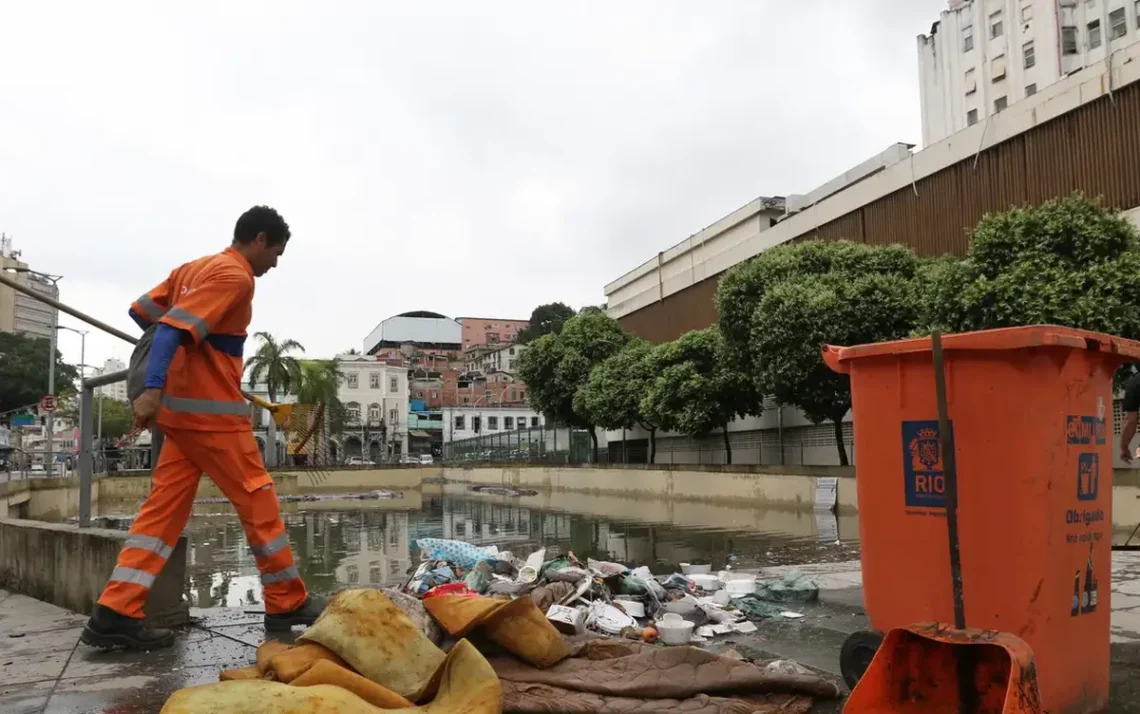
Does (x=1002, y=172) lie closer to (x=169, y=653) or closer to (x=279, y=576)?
(x=279, y=576)

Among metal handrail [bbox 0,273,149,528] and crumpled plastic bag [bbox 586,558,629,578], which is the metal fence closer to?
crumpled plastic bag [bbox 586,558,629,578]

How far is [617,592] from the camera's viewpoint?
16.0ft

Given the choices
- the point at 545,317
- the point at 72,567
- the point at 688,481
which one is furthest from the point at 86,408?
the point at 545,317

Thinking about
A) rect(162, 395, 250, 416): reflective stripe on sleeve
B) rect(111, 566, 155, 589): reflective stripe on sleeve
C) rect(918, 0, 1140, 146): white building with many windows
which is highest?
rect(918, 0, 1140, 146): white building with many windows

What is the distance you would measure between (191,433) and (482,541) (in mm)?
8459

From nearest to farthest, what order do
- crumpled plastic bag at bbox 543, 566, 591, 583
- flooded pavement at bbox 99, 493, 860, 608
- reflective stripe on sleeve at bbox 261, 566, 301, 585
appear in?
reflective stripe on sleeve at bbox 261, 566, 301, 585 < crumpled plastic bag at bbox 543, 566, 591, 583 < flooded pavement at bbox 99, 493, 860, 608

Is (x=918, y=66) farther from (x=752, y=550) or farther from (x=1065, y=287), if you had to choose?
(x=752, y=550)

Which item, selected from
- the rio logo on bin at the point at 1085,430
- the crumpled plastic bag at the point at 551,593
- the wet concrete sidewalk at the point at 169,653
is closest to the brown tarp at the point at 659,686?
the wet concrete sidewalk at the point at 169,653

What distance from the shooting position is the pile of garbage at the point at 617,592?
13.6ft

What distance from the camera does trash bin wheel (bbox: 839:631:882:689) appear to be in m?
3.07

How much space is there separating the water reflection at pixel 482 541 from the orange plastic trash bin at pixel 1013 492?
12.4 ft

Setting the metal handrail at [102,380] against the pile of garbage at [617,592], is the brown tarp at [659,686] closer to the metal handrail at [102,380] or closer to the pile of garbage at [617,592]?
the pile of garbage at [617,592]

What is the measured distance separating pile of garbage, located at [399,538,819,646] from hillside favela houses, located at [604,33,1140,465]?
1814 centimetres

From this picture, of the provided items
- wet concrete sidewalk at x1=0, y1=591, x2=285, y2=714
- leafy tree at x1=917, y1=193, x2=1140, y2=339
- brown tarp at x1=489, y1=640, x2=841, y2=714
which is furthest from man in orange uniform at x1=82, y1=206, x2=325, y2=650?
leafy tree at x1=917, y1=193, x2=1140, y2=339
